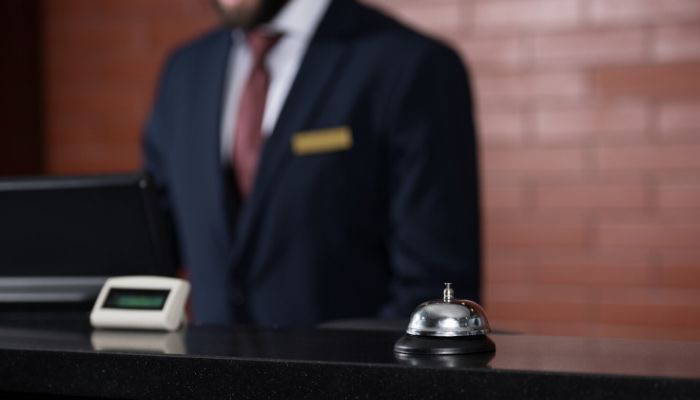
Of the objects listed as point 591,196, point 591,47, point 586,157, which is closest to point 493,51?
point 591,47

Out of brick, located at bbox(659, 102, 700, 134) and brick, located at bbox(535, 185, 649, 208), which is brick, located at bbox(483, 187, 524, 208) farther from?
brick, located at bbox(659, 102, 700, 134)

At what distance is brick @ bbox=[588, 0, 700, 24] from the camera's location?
282 cm

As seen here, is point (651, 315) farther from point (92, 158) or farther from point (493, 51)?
point (92, 158)

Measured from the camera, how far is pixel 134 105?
11.6 feet

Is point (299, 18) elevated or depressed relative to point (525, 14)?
depressed

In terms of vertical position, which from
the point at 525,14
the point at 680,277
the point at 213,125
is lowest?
the point at 680,277

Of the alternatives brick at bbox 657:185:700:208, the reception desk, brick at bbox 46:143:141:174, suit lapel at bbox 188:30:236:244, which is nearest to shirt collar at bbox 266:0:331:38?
suit lapel at bbox 188:30:236:244

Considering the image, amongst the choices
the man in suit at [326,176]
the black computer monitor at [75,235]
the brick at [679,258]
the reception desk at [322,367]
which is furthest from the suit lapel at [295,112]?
the brick at [679,258]

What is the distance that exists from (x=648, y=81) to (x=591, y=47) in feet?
0.64

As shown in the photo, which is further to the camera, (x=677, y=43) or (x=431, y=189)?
(x=677, y=43)

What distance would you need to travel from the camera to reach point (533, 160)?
300cm

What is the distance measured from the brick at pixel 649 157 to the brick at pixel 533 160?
7 cm

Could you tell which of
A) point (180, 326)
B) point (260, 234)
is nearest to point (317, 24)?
point (260, 234)

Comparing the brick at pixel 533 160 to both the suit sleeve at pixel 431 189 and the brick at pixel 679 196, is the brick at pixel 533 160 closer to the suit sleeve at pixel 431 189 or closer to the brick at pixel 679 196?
the brick at pixel 679 196
